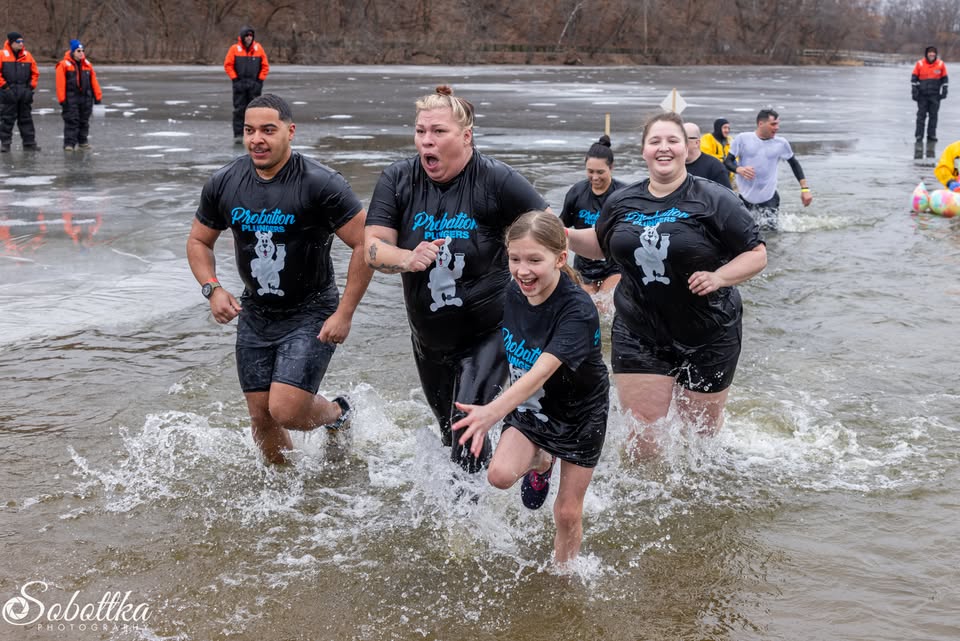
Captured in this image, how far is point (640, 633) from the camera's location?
3832 mm

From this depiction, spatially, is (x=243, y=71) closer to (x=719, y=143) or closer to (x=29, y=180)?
(x=29, y=180)

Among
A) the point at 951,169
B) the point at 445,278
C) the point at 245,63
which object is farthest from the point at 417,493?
the point at 245,63

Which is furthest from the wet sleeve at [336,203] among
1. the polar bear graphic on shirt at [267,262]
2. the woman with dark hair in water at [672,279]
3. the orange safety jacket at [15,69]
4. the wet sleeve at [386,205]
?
the orange safety jacket at [15,69]

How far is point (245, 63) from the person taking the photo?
1978cm

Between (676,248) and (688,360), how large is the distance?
0.61 metres

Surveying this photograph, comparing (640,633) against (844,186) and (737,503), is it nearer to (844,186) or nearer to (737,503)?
(737,503)

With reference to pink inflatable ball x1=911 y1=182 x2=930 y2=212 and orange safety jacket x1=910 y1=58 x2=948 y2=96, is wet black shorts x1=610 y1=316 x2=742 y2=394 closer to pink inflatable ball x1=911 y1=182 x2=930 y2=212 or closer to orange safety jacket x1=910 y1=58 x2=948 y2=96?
pink inflatable ball x1=911 y1=182 x2=930 y2=212

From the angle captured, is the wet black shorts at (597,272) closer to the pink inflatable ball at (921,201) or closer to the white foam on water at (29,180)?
the pink inflatable ball at (921,201)

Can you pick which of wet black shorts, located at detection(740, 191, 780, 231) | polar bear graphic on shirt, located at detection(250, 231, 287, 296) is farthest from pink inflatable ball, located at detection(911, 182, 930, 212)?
polar bear graphic on shirt, located at detection(250, 231, 287, 296)

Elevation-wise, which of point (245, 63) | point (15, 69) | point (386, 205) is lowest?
point (386, 205)

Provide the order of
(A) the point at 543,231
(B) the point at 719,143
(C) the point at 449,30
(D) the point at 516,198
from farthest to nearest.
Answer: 1. (C) the point at 449,30
2. (B) the point at 719,143
3. (D) the point at 516,198
4. (A) the point at 543,231

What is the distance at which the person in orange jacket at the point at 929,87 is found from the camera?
1980 centimetres

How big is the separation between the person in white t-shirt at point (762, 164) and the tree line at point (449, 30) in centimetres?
4660

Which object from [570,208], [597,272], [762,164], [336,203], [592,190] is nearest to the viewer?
[336,203]
